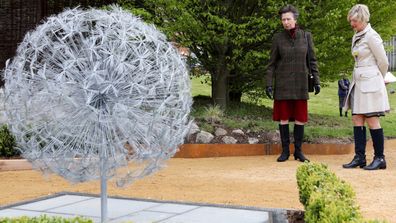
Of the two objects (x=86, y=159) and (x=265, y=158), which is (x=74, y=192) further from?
(x=265, y=158)

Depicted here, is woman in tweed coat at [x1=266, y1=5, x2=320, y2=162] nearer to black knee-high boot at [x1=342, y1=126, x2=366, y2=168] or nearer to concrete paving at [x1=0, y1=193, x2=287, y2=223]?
black knee-high boot at [x1=342, y1=126, x2=366, y2=168]

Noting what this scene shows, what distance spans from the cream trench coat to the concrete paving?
141 inches

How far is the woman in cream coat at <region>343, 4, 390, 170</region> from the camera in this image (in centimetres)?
905

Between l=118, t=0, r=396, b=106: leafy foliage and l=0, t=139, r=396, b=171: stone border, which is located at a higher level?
l=118, t=0, r=396, b=106: leafy foliage

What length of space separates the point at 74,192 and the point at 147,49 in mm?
2492

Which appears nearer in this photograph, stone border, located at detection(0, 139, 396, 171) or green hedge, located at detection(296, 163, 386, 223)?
green hedge, located at detection(296, 163, 386, 223)

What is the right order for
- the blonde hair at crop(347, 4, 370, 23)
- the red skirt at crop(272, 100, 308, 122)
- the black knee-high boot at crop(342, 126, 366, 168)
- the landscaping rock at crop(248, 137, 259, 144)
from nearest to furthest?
the blonde hair at crop(347, 4, 370, 23) → the black knee-high boot at crop(342, 126, 366, 168) → the red skirt at crop(272, 100, 308, 122) → the landscaping rock at crop(248, 137, 259, 144)

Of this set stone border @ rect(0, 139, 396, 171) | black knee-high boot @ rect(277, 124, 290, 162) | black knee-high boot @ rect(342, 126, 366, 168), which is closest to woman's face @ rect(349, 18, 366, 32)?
black knee-high boot @ rect(342, 126, 366, 168)

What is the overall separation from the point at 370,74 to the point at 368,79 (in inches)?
2.8

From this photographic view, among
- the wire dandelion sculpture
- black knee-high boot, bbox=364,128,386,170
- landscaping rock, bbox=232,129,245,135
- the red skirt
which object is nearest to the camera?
the wire dandelion sculpture

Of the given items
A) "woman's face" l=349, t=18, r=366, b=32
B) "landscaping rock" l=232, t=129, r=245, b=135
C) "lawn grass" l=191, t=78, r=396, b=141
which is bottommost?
"landscaping rock" l=232, t=129, r=245, b=135

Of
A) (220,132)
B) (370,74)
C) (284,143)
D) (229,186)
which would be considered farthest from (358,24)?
(220,132)

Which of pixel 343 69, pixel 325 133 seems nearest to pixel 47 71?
pixel 325 133

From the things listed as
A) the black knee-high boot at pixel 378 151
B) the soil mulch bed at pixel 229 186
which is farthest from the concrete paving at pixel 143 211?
the black knee-high boot at pixel 378 151
